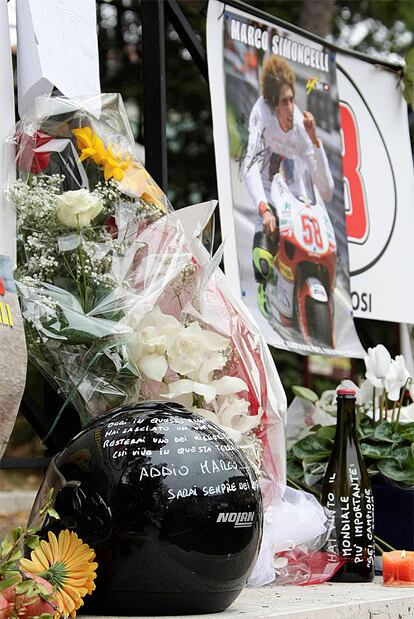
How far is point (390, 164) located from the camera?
10.6 ft

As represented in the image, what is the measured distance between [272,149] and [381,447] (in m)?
0.84

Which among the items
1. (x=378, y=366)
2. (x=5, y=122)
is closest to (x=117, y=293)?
(x=5, y=122)

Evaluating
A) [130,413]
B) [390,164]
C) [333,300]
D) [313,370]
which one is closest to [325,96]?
[390,164]

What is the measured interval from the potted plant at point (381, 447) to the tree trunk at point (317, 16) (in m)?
3.46

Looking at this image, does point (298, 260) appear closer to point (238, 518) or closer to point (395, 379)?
point (395, 379)

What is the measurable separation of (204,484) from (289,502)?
53cm

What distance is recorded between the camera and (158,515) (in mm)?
1399

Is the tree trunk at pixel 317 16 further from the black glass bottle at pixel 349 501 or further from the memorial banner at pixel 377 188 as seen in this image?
the black glass bottle at pixel 349 501

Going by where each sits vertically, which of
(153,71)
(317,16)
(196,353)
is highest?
(317,16)

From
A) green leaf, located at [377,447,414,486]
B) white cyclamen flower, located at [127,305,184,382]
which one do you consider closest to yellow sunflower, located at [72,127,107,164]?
white cyclamen flower, located at [127,305,184,382]

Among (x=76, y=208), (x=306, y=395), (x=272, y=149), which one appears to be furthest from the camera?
(x=272, y=149)

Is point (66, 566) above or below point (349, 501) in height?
above

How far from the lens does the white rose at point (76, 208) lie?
1716mm

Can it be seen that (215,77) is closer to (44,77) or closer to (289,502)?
(44,77)
